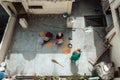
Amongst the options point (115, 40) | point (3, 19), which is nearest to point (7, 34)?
point (3, 19)

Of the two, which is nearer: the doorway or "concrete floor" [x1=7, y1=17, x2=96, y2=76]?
"concrete floor" [x1=7, y1=17, x2=96, y2=76]

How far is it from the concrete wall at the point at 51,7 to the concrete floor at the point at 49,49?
481mm

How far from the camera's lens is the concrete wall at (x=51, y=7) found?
46.1 ft

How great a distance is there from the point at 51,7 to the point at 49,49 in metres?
3.16

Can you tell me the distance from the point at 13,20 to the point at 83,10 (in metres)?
5.64

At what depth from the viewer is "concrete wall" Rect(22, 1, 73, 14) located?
46.1ft

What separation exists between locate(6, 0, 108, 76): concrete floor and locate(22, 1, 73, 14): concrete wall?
0.48 meters

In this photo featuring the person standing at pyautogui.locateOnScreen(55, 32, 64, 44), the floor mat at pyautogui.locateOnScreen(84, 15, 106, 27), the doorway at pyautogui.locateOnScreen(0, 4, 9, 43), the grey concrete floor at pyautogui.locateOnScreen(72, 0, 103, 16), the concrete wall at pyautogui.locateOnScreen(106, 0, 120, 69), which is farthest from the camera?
the grey concrete floor at pyautogui.locateOnScreen(72, 0, 103, 16)

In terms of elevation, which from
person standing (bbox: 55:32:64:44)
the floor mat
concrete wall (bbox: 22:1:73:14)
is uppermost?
concrete wall (bbox: 22:1:73:14)

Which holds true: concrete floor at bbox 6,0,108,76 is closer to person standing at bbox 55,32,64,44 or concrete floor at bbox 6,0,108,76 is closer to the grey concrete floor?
Result: the grey concrete floor

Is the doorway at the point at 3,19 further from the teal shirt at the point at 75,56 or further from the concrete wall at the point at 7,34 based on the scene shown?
the teal shirt at the point at 75,56

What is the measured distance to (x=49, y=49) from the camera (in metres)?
14.3

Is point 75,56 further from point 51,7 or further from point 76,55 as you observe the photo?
point 51,7

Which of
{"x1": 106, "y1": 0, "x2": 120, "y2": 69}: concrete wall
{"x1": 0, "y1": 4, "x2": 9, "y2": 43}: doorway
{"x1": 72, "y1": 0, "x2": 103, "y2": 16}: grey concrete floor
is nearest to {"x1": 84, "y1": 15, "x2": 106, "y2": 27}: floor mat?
{"x1": 72, "y1": 0, "x2": 103, "y2": 16}: grey concrete floor
